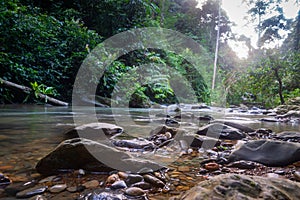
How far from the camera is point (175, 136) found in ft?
7.73

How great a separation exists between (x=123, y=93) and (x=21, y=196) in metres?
8.38

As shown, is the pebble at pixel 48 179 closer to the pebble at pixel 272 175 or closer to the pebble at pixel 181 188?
the pebble at pixel 181 188

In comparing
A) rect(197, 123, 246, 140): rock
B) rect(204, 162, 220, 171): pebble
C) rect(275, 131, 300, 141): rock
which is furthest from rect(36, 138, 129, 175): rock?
rect(275, 131, 300, 141): rock

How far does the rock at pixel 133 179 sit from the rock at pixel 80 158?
0.68ft

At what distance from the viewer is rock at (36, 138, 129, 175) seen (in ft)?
4.20

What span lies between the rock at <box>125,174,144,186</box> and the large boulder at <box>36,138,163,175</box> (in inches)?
4.8

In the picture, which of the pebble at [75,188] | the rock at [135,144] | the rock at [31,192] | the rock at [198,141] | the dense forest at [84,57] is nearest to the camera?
the rock at [31,192]

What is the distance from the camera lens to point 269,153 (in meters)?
1.56

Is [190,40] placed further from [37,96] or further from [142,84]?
[37,96]

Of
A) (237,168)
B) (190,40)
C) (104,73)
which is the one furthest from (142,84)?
(190,40)

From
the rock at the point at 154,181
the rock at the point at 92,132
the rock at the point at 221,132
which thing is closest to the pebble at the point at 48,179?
the rock at the point at 154,181

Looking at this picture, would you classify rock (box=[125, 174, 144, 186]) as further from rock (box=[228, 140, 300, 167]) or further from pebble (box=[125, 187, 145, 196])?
rock (box=[228, 140, 300, 167])

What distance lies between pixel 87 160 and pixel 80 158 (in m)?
0.05

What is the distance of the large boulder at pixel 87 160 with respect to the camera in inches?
50.5
